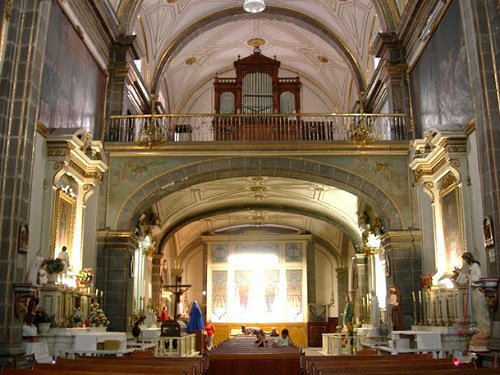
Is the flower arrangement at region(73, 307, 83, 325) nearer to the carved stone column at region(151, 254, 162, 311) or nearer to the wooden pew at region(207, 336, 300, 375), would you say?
the wooden pew at region(207, 336, 300, 375)

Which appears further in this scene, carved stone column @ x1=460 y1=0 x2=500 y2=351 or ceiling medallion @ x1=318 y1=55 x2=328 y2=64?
ceiling medallion @ x1=318 y1=55 x2=328 y2=64

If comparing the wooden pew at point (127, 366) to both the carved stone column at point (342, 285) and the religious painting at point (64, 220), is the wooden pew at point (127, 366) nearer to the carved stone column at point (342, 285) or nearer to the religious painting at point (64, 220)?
the religious painting at point (64, 220)

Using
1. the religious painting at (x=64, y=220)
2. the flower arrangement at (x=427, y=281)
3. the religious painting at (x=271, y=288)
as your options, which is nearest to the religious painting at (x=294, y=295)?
the religious painting at (x=271, y=288)

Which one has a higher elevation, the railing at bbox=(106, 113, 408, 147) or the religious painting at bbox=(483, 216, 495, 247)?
the railing at bbox=(106, 113, 408, 147)

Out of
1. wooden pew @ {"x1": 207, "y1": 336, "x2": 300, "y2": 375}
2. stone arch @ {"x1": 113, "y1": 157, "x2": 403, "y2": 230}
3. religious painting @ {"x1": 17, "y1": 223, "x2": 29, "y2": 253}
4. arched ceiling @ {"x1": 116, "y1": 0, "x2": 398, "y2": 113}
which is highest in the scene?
arched ceiling @ {"x1": 116, "y1": 0, "x2": 398, "y2": 113}

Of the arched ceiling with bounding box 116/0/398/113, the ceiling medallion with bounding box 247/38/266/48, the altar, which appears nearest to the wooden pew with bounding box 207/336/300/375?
the altar

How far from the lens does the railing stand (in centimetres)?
1457

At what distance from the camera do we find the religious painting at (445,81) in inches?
435

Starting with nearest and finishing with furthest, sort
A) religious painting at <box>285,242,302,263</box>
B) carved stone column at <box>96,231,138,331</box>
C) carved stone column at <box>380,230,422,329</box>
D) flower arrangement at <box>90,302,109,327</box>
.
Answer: flower arrangement at <box>90,302,109,327</box>
carved stone column at <box>380,230,422,329</box>
carved stone column at <box>96,231,138,331</box>
religious painting at <box>285,242,302,263</box>

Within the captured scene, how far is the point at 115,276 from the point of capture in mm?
13984

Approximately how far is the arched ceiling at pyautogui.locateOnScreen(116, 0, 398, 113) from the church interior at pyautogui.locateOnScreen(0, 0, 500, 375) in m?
0.07

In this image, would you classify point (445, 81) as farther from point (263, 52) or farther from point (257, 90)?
point (263, 52)

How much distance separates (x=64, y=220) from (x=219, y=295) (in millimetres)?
15123

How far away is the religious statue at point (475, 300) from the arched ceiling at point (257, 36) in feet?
27.0
